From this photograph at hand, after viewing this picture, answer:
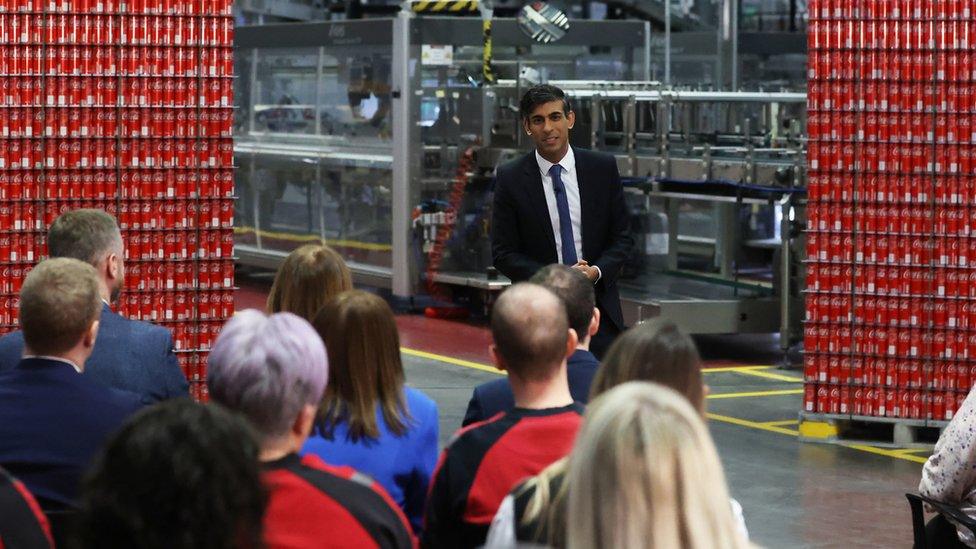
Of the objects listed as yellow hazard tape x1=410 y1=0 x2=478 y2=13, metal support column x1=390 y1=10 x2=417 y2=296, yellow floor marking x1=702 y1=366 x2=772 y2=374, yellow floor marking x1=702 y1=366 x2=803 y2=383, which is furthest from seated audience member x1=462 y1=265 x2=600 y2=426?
yellow hazard tape x1=410 y1=0 x2=478 y2=13

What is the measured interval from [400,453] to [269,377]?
96 cm

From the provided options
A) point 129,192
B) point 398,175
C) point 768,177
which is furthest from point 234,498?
point 398,175

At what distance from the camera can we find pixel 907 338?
8.53 m

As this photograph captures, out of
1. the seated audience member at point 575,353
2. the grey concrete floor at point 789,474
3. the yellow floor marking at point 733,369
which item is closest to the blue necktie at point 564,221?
the grey concrete floor at point 789,474

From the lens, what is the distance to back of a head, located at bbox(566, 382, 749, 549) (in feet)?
7.06

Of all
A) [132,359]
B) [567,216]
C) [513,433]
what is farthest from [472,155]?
[513,433]

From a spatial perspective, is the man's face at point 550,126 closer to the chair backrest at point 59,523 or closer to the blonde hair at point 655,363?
the chair backrest at point 59,523

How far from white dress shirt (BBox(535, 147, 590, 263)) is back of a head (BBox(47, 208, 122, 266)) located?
1.96m

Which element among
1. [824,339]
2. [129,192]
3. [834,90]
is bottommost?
[824,339]

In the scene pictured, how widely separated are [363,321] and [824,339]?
18.2ft

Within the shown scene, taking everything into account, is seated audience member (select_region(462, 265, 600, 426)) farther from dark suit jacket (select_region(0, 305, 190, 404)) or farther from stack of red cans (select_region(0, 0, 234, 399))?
stack of red cans (select_region(0, 0, 234, 399))

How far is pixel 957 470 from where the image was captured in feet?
14.6

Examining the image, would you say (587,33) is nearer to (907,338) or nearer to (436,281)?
(436,281)

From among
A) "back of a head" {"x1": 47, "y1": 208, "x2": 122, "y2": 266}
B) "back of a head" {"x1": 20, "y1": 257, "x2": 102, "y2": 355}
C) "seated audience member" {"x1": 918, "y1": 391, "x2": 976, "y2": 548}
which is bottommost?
"seated audience member" {"x1": 918, "y1": 391, "x2": 976, "y2": 548}
